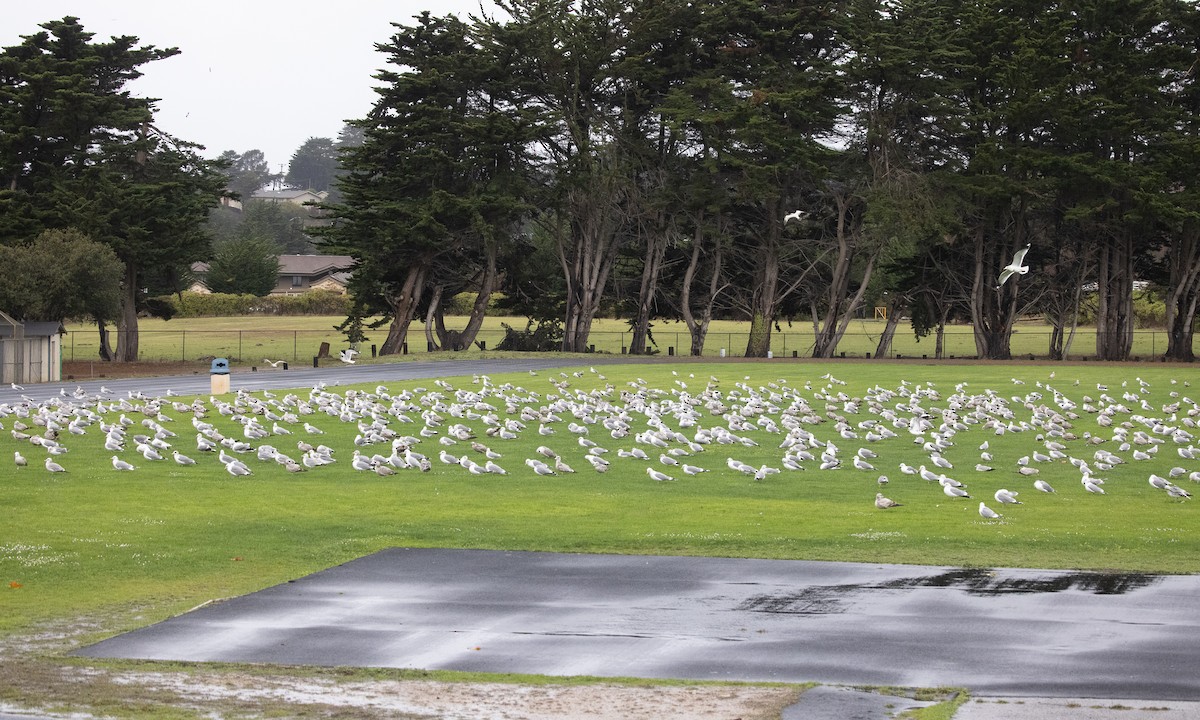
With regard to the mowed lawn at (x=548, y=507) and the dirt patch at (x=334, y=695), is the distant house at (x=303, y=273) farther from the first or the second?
the dirt patch at (x=334, y=695)

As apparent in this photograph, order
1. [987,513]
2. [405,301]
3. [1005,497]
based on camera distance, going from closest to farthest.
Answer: [987,513] < [1005,497] < [405,301]

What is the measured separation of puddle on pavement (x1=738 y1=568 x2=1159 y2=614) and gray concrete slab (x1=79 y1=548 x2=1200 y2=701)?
3 centimetres

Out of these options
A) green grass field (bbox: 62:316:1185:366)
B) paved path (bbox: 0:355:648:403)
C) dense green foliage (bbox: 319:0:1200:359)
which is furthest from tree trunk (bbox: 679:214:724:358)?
paved path (bbox: 0:355:648:403)

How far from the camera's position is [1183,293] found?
6462cm

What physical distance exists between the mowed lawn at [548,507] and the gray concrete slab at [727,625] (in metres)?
0.96

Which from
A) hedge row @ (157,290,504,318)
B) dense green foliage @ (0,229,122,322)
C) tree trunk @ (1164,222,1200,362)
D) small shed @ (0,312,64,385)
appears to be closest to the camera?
small shed @ (0,312,64,385)

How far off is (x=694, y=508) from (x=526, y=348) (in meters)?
54.2

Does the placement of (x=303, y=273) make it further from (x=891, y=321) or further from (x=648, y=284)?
(x=891, y=321)

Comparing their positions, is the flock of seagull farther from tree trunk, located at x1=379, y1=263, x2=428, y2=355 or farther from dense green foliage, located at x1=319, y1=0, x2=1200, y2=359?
tree trunk, located at x1=379, y1=263, x2=428, y2=355

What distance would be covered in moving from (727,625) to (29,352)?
44.3 m

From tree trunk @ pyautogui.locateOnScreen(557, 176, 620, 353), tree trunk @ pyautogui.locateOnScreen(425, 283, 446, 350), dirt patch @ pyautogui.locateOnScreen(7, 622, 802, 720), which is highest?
tree trunk @ pyautogui.locateOnScreen(557, 176, 620, 353)

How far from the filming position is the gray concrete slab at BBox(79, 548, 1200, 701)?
973 centimetres

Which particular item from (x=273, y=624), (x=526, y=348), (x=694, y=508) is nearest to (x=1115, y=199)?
(x=526, y=348)

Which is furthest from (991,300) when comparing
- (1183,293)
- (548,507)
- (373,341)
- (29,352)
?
(548,507)
